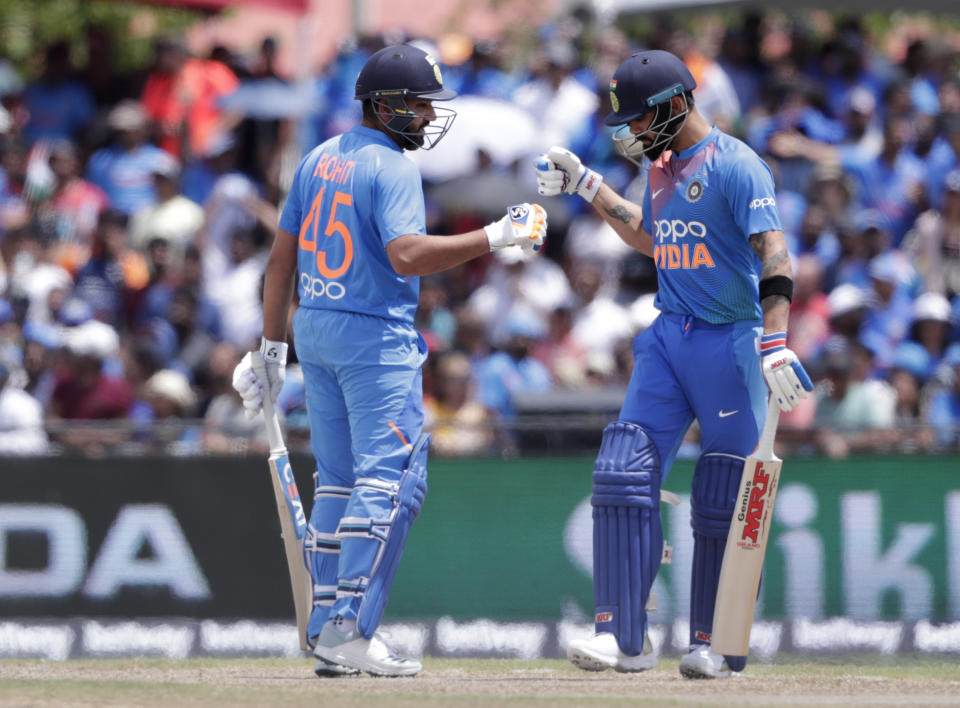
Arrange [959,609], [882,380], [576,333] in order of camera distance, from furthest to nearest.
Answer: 1. [576,333]
2. [882,380]
3. [959,609]

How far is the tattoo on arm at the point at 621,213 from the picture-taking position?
7555 mm

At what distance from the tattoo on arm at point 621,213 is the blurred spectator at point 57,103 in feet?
28.8

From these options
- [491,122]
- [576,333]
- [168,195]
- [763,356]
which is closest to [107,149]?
[168,195]

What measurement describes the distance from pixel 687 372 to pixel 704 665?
1.22m

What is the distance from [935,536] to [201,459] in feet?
14.7

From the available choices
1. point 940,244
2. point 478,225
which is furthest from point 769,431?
point 478,225

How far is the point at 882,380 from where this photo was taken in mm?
11188

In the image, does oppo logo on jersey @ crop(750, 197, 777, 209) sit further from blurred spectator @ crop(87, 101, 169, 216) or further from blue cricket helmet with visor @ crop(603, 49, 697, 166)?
blurred spectator @ crop(87, 101, 169, 216)

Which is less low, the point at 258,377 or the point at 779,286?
the point at 779,286

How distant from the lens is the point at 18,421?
36.5ft

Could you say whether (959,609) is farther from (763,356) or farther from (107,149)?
(107,149)

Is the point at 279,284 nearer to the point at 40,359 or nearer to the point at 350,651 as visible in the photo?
the point at 350,651

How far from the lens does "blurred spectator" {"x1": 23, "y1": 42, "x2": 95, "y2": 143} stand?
15180 mm

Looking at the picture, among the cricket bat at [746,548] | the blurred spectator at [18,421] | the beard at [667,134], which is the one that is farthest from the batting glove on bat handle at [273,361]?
the blurred spectator at [18,421]
